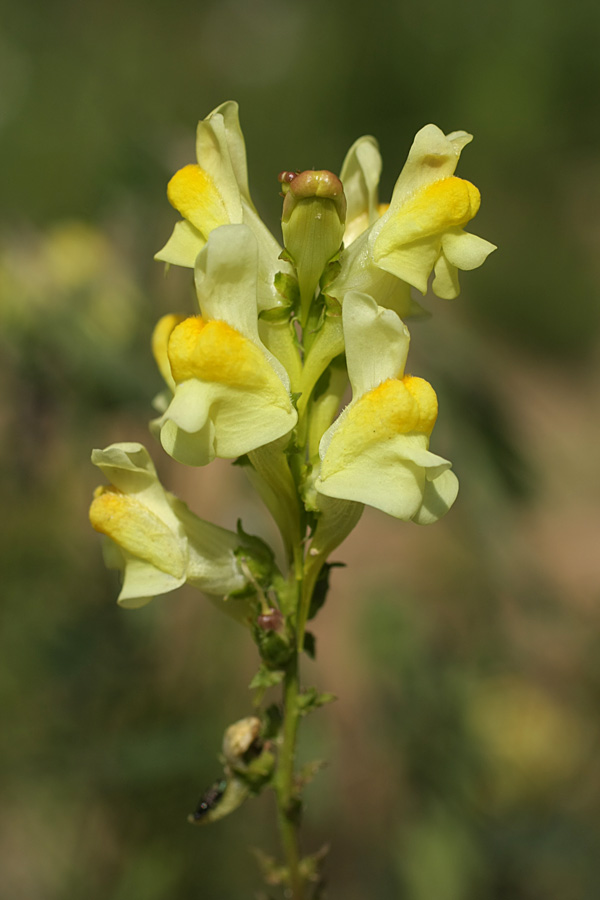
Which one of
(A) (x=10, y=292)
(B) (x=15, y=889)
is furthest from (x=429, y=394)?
(B) (x=15, y=889)

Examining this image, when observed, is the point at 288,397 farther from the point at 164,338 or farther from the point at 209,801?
the point at 209,801

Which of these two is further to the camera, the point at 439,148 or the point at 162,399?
the point at 162,399

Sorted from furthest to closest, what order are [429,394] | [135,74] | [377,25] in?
[377,25] → [135,74] → [429,394]

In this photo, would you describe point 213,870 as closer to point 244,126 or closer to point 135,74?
point 244,126

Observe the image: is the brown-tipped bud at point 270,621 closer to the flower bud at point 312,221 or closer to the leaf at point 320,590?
the leaf at point 320,590

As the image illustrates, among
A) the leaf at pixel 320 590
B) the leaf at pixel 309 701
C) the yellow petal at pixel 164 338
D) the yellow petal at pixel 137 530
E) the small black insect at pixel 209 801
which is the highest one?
the yellow petal at pixel 164 338

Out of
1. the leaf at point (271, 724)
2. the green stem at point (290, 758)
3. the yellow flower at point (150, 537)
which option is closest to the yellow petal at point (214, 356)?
the yellow flower at point (150, 537)

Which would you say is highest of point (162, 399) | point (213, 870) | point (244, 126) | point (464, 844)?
point (162, 399)
